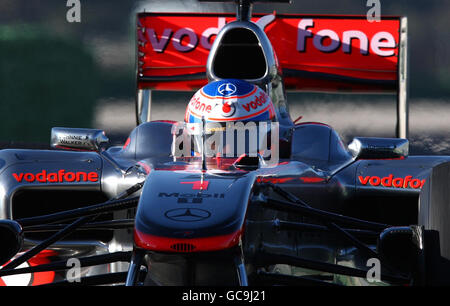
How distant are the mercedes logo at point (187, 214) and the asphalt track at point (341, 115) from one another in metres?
10.6

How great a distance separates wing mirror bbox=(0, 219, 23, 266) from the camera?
4004 mm

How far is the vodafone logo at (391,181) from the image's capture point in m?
5.55

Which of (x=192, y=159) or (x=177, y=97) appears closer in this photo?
(x=192, y=159)

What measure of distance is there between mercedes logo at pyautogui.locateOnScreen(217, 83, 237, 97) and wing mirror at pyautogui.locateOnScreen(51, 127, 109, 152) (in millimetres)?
1206

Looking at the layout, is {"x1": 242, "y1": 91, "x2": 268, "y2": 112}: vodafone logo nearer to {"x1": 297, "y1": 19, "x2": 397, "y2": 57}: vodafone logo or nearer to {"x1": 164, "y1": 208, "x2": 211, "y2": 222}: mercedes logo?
{"x1": 164, "y1": 208, "x2": 211, "y2": 222}: mercedes logo

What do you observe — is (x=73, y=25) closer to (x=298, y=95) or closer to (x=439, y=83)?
(x=298, y=95)

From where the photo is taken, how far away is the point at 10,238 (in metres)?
4.03

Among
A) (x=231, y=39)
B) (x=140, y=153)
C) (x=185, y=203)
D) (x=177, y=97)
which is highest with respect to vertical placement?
(x=231, y=39)

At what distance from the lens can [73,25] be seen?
16766mm

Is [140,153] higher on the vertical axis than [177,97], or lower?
higher

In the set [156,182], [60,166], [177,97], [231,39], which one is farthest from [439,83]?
[156,182]

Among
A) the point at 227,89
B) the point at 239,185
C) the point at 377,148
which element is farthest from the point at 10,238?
the point at 377,148

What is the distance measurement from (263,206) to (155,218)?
683 millimetres

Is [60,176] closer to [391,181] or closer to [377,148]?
[377,148]
